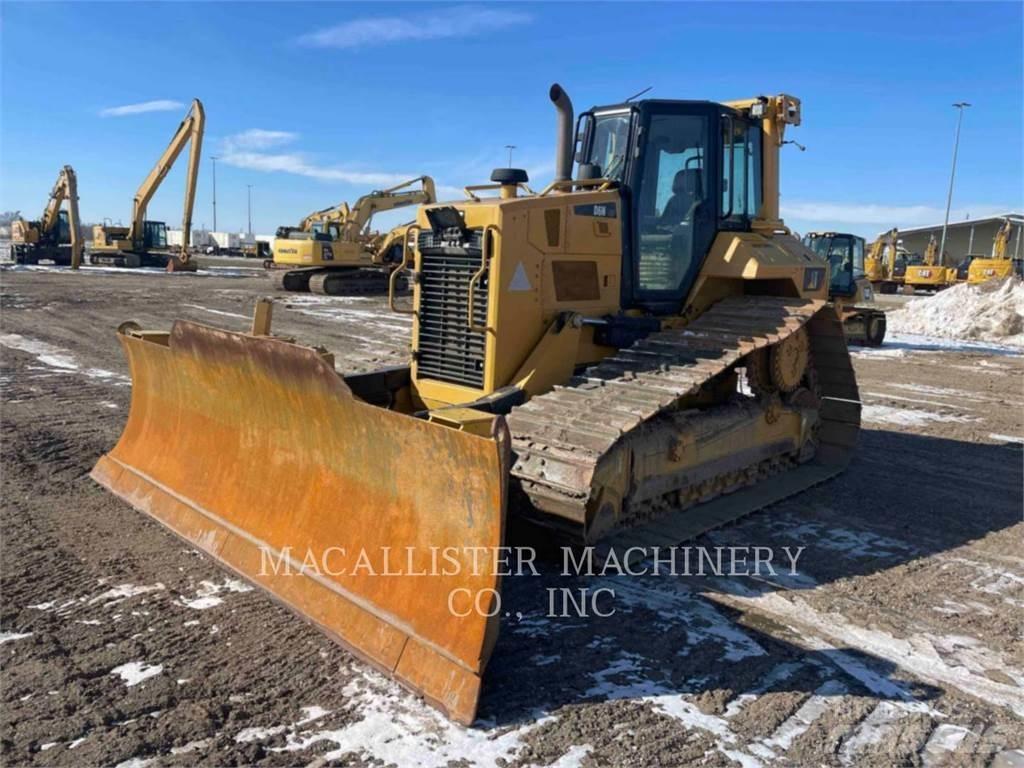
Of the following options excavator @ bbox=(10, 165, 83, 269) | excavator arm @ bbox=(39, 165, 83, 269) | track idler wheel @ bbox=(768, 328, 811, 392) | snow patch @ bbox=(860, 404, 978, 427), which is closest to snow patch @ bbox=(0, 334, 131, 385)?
track idler wheel @ bbox=(768, 328, 811, 392)

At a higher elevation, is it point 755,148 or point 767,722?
point 755,148

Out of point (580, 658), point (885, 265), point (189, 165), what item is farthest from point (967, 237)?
point (580, 658)

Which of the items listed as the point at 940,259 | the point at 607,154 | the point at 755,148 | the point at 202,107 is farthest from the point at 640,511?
the point at 940,259

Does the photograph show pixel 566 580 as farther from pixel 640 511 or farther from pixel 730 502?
pixel 730 502

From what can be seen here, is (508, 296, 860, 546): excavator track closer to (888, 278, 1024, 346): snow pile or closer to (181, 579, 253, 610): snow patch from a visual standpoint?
(181, 579, 253, 610): snow patch

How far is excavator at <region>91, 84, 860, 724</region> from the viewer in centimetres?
364

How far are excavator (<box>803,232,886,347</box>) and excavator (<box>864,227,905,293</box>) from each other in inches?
823

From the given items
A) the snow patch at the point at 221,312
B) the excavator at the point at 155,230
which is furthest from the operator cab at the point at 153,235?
the snow patch at the point at 221,312

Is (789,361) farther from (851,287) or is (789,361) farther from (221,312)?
(221,312)

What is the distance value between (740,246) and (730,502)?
2.03m

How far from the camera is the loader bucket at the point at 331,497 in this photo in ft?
11.1

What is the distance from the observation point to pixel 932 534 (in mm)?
5582

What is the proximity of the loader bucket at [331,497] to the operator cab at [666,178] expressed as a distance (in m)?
2.86

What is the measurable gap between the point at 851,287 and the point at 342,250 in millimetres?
16854
